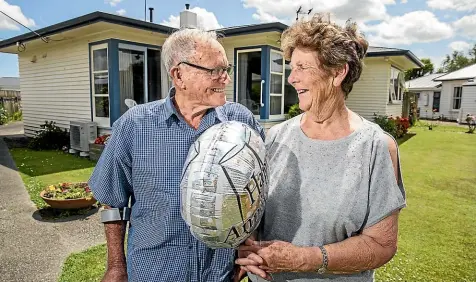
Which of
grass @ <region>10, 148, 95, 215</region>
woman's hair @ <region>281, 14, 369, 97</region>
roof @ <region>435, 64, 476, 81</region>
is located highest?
roof @ <region>435, 64, 476, 81</region>

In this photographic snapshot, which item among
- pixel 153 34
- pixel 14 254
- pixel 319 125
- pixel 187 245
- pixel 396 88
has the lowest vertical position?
pixel 14 254

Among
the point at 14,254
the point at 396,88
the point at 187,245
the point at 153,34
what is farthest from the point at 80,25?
the point at 396,88

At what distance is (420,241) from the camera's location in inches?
140

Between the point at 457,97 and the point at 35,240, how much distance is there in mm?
26102

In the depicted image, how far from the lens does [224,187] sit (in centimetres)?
97

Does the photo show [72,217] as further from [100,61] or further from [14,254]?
[100,61]

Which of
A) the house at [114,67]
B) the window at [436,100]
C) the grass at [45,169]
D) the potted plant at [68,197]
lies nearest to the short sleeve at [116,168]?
the potted plant at [68,197]

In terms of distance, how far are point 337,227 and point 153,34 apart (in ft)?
25.4

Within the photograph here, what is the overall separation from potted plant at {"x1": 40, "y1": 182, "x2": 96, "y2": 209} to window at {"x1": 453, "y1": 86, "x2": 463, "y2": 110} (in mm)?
25090

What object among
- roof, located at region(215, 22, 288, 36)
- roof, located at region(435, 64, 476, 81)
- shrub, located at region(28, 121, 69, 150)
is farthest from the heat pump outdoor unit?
roof, located at region(435, 64, 476, 81)

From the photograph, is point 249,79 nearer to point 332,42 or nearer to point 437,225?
point 437,225

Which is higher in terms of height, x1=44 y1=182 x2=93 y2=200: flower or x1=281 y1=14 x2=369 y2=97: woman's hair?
x1=281 y1=14 x2=369 y2=97: woman's hair

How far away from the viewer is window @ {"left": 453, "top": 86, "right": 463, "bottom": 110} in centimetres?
2259

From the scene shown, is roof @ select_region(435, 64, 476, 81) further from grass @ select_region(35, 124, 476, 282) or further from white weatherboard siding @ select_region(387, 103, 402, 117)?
grass @ select_region(35, 124, 476, 282)
